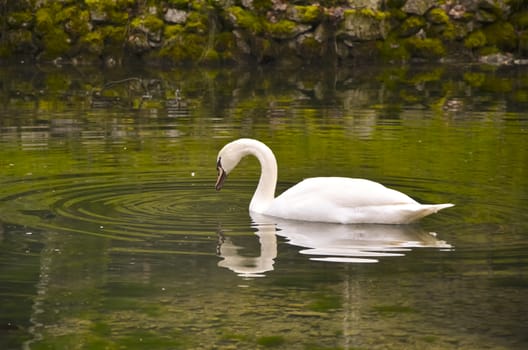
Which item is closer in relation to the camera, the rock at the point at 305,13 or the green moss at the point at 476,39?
the rock at the point at 305,13

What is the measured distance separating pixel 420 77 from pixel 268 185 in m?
20.2

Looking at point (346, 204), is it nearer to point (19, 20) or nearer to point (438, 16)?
point (438, 16)

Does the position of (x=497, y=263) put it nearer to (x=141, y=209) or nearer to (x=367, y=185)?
(x=367, y=185)

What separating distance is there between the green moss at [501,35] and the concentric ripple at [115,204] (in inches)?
968

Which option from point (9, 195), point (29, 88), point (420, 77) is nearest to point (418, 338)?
point (9, 195)

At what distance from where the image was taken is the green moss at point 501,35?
122 feet

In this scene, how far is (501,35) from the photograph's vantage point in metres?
37.3

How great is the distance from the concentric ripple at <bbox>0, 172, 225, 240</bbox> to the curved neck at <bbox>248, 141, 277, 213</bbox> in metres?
0.44

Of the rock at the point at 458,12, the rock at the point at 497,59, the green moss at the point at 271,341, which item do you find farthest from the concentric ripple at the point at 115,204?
the rock at the point at 497,59

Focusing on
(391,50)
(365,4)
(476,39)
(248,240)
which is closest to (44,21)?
(365,4)

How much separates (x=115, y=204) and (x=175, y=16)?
81.1 ft

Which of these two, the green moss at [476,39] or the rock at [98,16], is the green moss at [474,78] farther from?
the rock at [98,16]

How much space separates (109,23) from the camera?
121ft

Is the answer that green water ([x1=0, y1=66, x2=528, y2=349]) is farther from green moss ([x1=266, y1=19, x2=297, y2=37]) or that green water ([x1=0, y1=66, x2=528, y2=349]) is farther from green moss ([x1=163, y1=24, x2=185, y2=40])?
green moss ([x1=266, y1=19, x2=297, y2=37])
